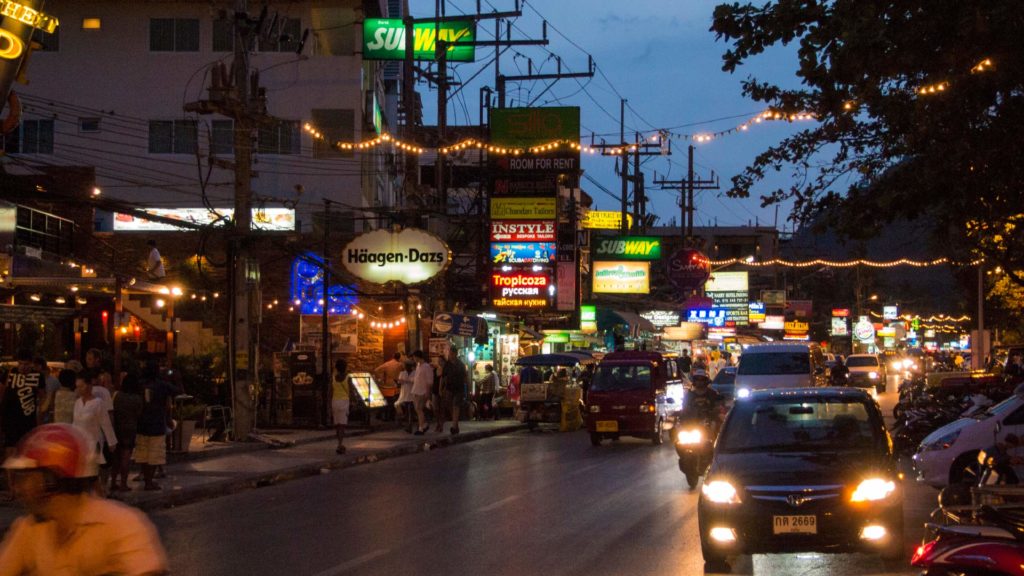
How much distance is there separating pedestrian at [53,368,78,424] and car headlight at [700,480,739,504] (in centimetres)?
931

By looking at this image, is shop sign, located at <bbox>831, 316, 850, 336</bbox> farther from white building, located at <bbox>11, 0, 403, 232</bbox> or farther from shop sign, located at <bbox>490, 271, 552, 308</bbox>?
white building, located at <bbox>11, 0, 403, 232</bbox>

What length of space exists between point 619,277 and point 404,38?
70.9ft

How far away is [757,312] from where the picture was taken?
8306 centimetres

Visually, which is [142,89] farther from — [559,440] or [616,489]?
[616,489]

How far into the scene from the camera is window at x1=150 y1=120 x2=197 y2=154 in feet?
144

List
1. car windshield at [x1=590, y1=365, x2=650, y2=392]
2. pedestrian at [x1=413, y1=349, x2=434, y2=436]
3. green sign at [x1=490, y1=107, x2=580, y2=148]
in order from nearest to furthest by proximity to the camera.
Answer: pedestrian at [x1=413, y1=349, x2=434, y2=436] → car windshield at [x1=590, y1=365, x2=650, y2=392] → green sign at [x1=490, y1=107, x2=580, y2=148]

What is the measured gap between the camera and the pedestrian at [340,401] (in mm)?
24594

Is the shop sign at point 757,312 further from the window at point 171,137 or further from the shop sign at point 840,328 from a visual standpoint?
the window at point 171,137

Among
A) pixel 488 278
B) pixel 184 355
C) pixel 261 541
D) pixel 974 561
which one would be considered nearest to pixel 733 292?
pixel 488 278

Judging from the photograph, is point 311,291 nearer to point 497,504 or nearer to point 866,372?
point 497,504

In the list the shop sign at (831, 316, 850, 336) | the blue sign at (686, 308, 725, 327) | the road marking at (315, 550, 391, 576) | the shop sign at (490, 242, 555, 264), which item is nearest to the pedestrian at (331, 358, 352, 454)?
the road marking at (315, 550, 391, 576)

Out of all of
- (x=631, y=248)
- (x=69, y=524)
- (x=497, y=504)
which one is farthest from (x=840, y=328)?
(x=69, y=524)

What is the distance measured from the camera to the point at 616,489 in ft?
58.3

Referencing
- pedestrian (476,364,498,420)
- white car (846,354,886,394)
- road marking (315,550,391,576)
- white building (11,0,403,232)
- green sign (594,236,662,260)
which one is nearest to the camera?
road marking (315,550,391,576)
